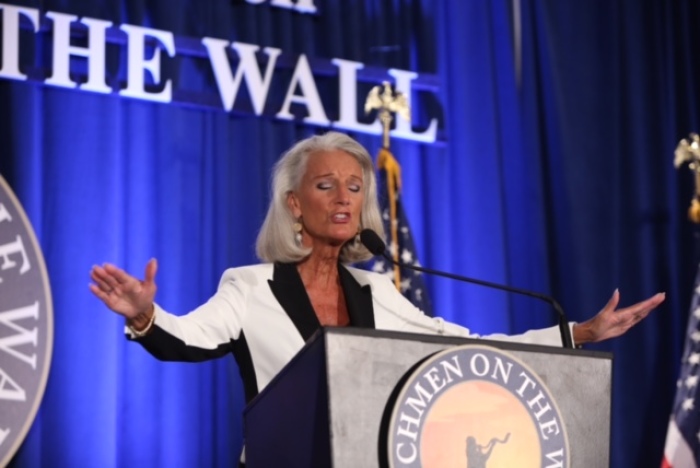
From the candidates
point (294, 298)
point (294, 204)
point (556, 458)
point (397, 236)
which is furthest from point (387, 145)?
point (556, 458)

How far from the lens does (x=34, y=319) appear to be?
437 cm

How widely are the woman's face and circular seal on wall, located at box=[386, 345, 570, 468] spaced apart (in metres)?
1.06

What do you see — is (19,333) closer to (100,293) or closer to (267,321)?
(267,321)

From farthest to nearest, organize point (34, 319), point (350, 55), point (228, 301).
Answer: point (350, 55) < point (34, 319) < point (228, 301)

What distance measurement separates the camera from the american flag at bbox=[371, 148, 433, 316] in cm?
482

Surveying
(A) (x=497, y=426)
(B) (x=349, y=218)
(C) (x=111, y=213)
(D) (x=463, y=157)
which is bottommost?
(A) (x=497, y=426)

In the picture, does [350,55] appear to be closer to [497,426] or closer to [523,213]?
[523,213]

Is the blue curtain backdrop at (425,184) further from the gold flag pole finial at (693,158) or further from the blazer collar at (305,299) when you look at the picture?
the blazer collar at (305,299)

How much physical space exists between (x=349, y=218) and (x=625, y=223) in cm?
306

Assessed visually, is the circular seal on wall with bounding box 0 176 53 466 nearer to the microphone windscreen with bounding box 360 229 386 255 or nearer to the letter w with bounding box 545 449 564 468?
the microphone windscreen with bounding box 360 229 386 255

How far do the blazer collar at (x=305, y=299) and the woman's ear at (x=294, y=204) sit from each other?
188 mm

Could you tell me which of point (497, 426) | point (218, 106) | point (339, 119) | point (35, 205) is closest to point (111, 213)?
point (35, 205)

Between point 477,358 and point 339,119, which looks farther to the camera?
point 339,119

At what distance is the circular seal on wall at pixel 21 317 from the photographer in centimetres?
428
